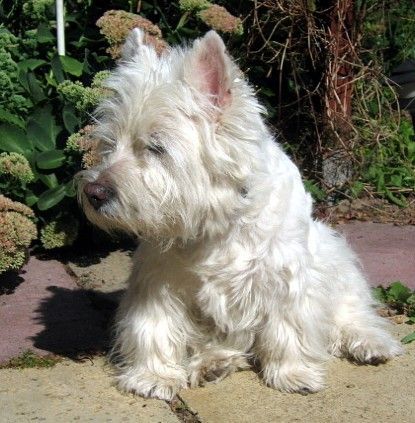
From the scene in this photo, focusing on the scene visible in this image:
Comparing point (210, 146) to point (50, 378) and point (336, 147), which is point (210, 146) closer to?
point (50, 378)

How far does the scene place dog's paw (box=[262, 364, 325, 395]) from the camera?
3850 millimetres

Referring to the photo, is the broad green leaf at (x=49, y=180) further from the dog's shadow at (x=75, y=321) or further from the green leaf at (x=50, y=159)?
the dog's shadow at (x=75, y=321)

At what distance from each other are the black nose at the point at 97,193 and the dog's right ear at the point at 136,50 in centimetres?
58

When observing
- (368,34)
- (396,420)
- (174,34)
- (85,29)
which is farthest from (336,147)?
(396,420)

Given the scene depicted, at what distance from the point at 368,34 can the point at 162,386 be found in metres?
3.78

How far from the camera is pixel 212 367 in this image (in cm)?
395

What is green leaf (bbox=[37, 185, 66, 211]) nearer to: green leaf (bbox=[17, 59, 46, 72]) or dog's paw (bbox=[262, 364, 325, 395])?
green leaf (bbox=[17, 59, 46, 72])

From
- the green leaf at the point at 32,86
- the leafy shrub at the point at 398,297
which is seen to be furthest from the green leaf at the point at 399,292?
the green leaf at the point at 32,86

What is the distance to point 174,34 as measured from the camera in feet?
18.7

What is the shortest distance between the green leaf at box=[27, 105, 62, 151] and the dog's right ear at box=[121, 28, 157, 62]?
1676mm

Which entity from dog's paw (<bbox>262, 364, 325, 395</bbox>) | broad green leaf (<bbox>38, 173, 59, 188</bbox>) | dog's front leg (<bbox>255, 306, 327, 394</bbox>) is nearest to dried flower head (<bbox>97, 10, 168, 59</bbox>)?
broad green leaf (<bbox>38, 173, 59, 188</bbox>)

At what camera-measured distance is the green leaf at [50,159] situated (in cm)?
526

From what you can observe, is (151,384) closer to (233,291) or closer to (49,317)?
(233,291)

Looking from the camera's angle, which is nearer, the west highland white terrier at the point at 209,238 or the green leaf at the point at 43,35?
the west highland white terrier at the point at 209,238
